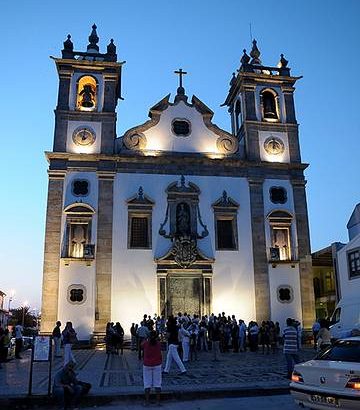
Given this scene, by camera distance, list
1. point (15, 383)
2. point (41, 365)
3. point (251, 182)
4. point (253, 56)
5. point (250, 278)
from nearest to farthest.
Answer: point (15, 383), point (41, 365), point (250, 278), point (251, 182), point (253, 56)

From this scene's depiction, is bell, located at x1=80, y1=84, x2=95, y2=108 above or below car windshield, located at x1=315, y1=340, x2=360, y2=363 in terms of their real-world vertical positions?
above

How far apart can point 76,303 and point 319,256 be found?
65.1ft

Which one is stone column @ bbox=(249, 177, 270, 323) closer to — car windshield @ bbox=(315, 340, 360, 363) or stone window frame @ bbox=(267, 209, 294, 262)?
stone window frame @ bbox=(267, 209, 294, 262)

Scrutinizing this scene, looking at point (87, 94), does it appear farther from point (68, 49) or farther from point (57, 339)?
point (57, 339)

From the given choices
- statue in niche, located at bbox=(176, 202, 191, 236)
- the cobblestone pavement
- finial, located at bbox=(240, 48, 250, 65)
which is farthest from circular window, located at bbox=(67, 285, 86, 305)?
finial, located at bbox=(240, 48, 250, 65)

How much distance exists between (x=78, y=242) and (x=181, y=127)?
9060 mm

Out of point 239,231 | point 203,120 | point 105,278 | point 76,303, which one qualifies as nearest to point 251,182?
point 239,231

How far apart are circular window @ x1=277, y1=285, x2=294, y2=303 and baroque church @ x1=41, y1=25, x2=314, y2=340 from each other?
0.06 metres

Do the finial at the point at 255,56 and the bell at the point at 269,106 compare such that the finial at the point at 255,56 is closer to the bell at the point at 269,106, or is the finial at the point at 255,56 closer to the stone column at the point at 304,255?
the bell at the point at 269,106

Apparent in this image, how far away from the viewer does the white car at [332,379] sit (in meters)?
6.61

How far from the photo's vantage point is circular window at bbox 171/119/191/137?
28066 millimetres

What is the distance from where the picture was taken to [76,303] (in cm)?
2411

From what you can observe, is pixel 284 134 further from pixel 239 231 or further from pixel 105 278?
pixel 105 278

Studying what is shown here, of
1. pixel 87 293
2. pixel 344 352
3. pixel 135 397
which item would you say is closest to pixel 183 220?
pixel 87 293
